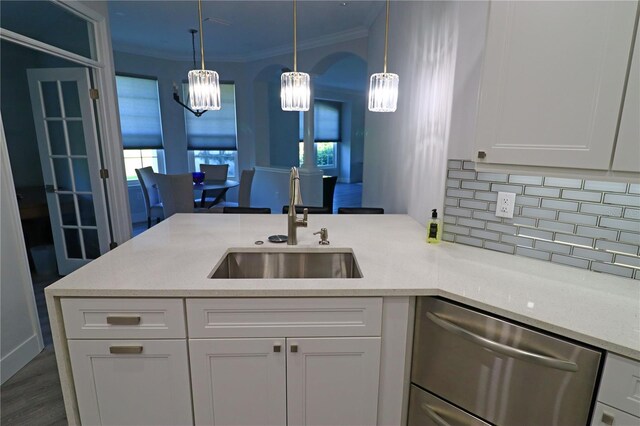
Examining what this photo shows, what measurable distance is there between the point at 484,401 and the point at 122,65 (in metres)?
6.37

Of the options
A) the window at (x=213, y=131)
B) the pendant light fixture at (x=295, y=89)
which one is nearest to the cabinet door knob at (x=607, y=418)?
the pendant light fixture at (x=295, y=89)

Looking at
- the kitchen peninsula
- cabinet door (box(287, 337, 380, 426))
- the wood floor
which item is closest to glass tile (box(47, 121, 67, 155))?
the wood floor

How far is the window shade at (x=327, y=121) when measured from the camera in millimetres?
10125

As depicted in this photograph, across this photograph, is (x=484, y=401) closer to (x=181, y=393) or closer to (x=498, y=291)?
(x=498, y=291)

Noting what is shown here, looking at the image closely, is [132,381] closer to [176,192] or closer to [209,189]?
[176,192]

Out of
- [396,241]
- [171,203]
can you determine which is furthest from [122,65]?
[396,241]

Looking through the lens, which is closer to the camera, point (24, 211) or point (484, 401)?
point (484, 401)

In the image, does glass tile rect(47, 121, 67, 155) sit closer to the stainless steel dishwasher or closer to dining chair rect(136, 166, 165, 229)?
dining chair rect(136, 166, 165, 229)

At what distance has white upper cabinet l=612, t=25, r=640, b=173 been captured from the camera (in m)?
0.98

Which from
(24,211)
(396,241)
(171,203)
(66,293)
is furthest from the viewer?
(171,203)

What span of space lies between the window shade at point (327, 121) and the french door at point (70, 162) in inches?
292

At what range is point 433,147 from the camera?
206 centimetres

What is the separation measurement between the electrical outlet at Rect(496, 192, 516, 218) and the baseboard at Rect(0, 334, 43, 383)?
3.04m

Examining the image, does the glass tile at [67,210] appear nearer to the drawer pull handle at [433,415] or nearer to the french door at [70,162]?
the french door at [70,162]
